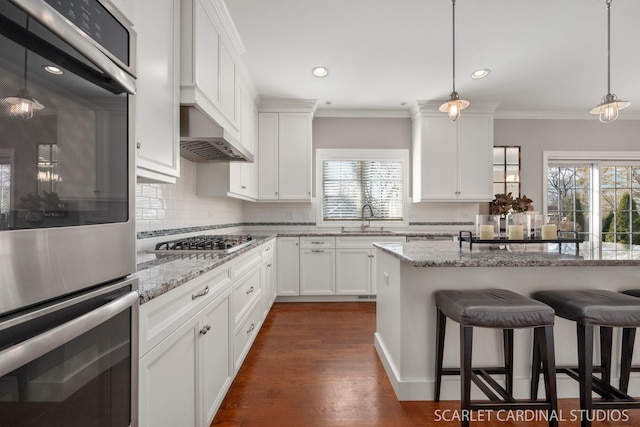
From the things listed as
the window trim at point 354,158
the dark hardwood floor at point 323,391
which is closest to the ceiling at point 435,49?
the window trim at point 354,158

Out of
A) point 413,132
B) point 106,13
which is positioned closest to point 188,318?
point 106,13

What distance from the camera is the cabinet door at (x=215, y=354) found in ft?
4.79

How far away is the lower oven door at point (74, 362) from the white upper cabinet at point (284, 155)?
128 inches

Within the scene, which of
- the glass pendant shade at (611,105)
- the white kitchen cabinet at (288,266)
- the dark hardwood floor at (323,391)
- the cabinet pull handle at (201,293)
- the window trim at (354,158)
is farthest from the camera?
the window trim at (354,158)

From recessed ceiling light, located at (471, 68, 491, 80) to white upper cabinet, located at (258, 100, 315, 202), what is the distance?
1.89 metres

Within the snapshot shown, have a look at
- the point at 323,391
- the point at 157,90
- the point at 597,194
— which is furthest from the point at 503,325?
the point at 597,194

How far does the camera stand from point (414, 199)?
4.38 m

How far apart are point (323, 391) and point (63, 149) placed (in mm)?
1927

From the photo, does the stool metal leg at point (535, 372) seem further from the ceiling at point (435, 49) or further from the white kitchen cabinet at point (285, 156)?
the white kitchen cabinet at point (285, 156)

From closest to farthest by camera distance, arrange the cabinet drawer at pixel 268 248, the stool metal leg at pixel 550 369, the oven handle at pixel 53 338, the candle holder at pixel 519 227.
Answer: the oven handle at pixel 53 338
the stool metal leg at pixel 550 369
the candle holder at pixel 519 227
the cabinet drawer at pixel 268 248

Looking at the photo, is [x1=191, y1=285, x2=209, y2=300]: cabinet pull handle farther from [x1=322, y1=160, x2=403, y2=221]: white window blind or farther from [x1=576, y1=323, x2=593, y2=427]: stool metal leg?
[x1=322, y1=160, x2=403, y2=221]: white window blind

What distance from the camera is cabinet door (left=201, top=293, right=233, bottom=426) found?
4.79ft

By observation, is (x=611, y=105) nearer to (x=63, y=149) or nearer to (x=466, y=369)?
(x=466, y=369)

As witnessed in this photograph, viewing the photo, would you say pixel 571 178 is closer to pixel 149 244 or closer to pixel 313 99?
pixel 313 99
